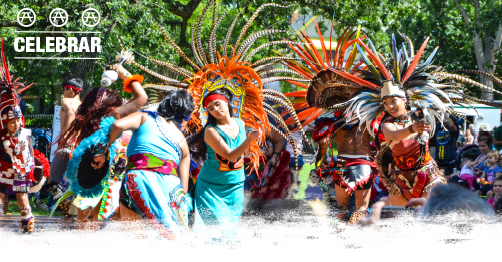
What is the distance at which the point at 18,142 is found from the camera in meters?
5.07

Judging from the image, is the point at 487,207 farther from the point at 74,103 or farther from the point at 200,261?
the point at 74,103

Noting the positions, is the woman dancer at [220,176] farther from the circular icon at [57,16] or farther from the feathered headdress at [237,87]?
the circular icon at [57,16]

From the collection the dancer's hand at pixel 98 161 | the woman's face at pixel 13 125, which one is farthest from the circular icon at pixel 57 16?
the dancer's hand at pixel 98 161

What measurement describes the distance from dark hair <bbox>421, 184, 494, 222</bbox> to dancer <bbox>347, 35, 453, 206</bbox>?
194 cm

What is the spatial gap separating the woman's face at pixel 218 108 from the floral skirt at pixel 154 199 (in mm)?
651

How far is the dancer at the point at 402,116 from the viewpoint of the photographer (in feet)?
13.7

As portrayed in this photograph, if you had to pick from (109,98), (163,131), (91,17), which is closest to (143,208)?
(163,131)

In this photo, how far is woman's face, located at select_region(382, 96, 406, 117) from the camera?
420cm

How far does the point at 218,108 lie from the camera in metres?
4.04

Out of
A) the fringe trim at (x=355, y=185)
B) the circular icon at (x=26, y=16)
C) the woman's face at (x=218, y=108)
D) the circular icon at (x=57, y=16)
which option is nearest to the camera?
the woman's face at (x=218, y=108)

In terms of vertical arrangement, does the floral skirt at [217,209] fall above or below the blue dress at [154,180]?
below

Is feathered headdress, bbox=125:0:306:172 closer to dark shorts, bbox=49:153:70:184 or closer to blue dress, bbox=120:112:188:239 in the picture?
dark shorts, bbox=49:153:70:184

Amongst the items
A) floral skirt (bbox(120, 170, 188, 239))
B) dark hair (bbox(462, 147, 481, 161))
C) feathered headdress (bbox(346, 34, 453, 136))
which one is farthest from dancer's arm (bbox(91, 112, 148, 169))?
dark hair (bbox(462, 147, 481, 161))

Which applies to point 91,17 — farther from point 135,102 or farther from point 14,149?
point 135,102
